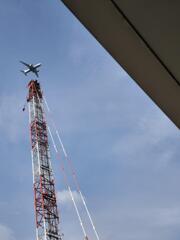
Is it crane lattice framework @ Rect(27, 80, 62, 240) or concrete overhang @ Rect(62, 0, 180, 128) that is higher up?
crane lattice framework @ Rect(27, 80, 62, 240)

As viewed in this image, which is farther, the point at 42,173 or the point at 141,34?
the point at 42,173

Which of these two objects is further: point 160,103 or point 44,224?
point 44,224

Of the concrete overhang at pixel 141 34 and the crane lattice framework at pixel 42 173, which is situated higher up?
the crane lattice framework at pixel 42 173

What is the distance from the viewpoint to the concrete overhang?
1019mm

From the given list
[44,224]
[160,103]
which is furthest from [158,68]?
[44,224]

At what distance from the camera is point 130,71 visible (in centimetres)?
124

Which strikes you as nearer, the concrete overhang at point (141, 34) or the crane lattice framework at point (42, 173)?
the concrete overhang at point (141, 34)

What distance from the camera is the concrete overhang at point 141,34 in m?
1.02

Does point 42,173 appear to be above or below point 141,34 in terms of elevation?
above

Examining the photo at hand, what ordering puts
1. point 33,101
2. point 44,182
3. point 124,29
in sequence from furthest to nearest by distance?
point 33,101 → point 44,182 → point 124,29

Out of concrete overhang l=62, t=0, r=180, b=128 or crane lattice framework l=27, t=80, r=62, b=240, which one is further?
crane lattice framework l=27, t=80, r=62, b=240

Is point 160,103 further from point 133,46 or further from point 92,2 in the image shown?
point 92,2

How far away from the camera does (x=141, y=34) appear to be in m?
1.12

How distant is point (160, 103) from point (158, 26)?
1.29 feet
